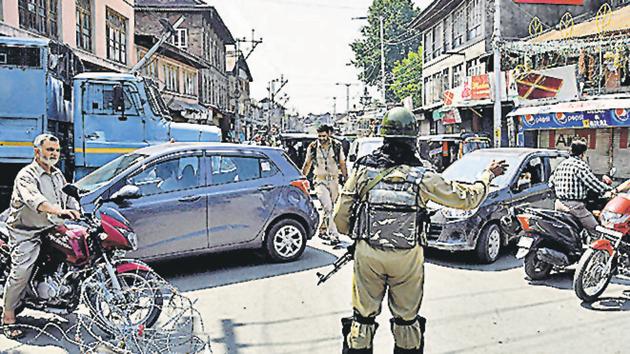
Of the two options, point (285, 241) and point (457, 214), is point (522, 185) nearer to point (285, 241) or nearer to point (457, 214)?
point (457, 214)

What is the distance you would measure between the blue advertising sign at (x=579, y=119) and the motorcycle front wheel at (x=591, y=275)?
11939 millimetres

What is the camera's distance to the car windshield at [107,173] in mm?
6949

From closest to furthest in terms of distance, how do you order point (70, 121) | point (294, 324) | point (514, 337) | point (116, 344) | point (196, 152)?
point (116, 344) < point (514, 337) < point (294, 324) < point (196, 152) < point (70, 121)

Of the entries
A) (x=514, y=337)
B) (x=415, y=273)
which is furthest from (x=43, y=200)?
(x=514, y=337)

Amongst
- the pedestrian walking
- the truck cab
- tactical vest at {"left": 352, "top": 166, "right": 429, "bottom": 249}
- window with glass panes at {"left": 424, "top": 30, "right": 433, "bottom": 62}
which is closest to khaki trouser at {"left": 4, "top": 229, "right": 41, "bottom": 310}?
tactical vest at {"left": 352, "top": 166, "right": 429, "bottom": 249}

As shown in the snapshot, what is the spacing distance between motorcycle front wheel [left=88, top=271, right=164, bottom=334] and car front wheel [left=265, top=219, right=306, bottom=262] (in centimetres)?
286

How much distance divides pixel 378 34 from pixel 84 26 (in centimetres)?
4578

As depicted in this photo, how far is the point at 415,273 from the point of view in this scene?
11.9ft

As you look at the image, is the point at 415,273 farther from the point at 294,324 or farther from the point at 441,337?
the point at 294,324

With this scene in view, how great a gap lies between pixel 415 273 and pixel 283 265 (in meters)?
4.46

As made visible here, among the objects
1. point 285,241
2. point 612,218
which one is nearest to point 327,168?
point 285,241

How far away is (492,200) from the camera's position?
26.7 ft

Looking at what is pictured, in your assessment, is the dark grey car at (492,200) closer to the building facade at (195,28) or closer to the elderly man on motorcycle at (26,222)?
the elderly man on motorcycle at (26,222)

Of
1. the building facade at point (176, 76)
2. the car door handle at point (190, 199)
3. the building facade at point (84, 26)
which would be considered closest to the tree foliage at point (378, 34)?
the building facade at point (176, 76)
